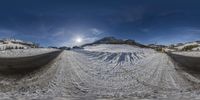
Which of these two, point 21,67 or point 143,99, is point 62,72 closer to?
point 21,67

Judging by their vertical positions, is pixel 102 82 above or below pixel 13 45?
below

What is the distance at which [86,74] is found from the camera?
61.1 ft

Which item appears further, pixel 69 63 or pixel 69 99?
pixel 69 63

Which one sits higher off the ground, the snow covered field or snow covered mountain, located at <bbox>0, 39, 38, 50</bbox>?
snow covered mountain, located at <bbox>0, 39, 38, 50</bbox>

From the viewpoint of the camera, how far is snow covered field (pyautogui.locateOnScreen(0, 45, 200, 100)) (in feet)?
46.9

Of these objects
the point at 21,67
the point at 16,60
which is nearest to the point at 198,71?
the point at 21,67

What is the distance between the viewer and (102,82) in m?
16.8

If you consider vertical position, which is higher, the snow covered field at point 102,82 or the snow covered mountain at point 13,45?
the snow covered mountain at point 13,45

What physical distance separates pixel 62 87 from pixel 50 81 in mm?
1332

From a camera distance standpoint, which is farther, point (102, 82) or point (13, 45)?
point (13, 45)

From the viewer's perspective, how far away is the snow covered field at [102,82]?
14.3m

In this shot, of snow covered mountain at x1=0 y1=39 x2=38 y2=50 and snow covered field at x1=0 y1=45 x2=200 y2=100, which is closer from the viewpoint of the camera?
snow covered field at x1=0 y1=45 x2=200 y2=100

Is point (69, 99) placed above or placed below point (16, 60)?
below

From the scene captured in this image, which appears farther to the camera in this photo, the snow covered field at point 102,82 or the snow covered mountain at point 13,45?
the snow covered mountain at point 13,45
